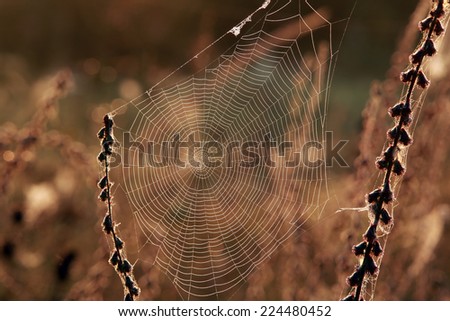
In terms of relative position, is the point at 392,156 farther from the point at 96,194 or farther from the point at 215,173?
the point at 215,173

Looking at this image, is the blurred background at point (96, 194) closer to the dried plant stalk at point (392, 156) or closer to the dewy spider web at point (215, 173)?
the dewy spider web at point (215, 173)

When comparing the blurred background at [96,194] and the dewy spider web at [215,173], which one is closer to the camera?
the blurred background at [96,194]

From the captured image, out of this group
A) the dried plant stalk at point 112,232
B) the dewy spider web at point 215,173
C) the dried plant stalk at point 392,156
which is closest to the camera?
the dried plant stalk at point 392,156

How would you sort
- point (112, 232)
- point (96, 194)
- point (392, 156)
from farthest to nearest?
point (96, 194), point (112, 232), point (392, 156)

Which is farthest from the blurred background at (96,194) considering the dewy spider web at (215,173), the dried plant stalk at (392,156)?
the dried plant stalk at (392,156)

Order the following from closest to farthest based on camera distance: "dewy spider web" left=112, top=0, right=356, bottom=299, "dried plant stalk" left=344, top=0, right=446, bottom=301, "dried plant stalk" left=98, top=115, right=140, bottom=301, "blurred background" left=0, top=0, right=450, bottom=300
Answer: "dried plant stalk" left=344, top=0, right=446, bottom=301
"dried plant stalk" left=98, top=115, right=140, bottom=301
"blurred background" left=0, top=0, right=450, bottom=300
"dewy spider web" left=112, top=0, right=356, bottom=299

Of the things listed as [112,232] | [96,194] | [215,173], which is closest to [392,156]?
[112,232]

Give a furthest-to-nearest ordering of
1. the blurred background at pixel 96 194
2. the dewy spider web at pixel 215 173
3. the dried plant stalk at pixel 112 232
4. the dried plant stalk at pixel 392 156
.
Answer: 1. the dewy spider web at pixel 215 173
2. the blurred background at pixel 96 194
3. the dried plant stalk at pixel 112 232
4. the dried plant stalk at pixel 392 156

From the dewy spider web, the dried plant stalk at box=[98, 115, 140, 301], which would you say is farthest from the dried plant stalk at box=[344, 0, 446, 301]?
the dewy spider web

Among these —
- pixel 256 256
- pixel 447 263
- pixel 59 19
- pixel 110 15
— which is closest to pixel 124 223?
pixel 256 256

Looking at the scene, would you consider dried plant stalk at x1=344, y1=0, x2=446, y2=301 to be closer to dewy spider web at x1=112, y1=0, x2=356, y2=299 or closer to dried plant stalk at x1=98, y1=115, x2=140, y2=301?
dried plant stalk at x1=98, y1=115, x2=140, y2=301
